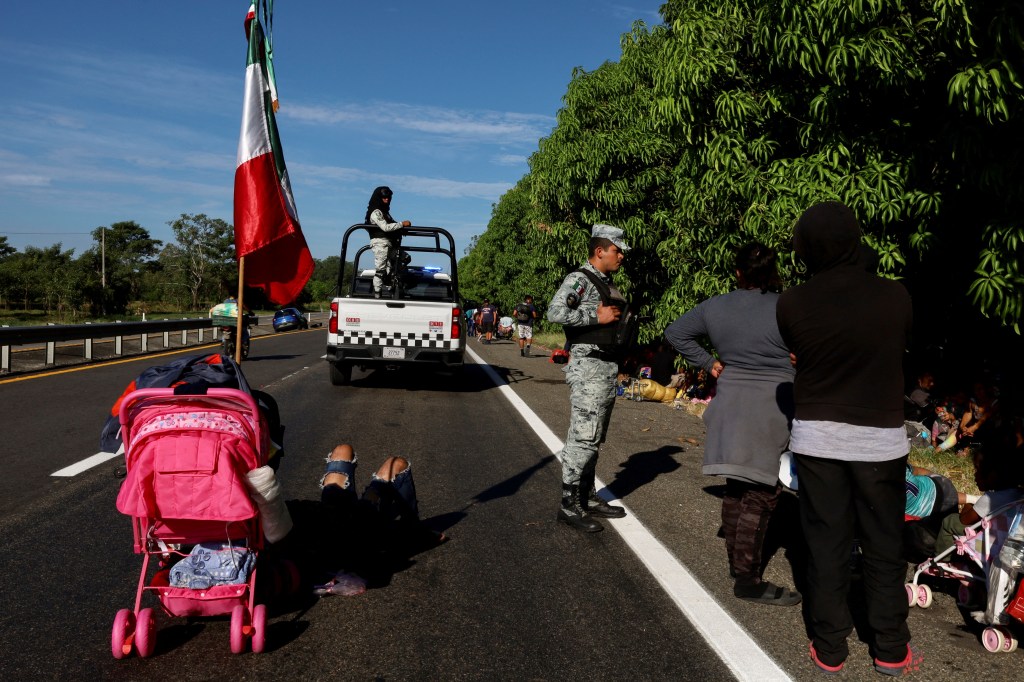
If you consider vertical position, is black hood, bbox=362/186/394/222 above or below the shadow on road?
above

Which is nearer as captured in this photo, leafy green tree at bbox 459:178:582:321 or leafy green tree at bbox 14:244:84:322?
leafy green tree at bbox 459:178:582:321

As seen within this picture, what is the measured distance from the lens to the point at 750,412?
445 cm

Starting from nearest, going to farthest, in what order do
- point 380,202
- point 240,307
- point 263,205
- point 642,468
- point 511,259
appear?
point 240,307
point 263,205
point 642,468
point 380,202
point 511,259

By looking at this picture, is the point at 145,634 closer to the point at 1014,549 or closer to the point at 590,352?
the point at 590,352

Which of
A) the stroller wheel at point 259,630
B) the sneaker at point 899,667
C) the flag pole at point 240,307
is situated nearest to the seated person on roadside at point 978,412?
the sneaker at point 899,667

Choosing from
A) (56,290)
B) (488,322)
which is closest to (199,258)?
(56,290)

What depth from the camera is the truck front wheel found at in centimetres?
1471

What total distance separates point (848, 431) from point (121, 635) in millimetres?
3036

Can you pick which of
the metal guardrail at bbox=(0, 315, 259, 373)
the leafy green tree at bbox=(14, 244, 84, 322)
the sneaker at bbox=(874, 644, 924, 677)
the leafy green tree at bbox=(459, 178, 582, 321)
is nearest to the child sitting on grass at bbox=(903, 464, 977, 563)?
the sneaker at bbox=(874, 644, 924, 677)

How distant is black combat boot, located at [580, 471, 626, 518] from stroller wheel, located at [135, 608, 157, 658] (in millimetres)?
3018

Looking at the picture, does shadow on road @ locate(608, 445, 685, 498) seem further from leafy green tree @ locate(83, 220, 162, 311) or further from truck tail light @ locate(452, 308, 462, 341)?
leafy green tree @ locate(83, 220, 162, 311)

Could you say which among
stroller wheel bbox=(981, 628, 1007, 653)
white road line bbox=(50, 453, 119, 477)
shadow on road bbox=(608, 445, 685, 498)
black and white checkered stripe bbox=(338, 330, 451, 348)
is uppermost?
black and white checkered stripe bbox=(338, 330, 451, 348)

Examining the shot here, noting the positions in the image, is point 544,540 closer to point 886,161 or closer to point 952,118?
point 952,118

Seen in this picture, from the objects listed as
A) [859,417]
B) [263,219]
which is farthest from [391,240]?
[859,417]
